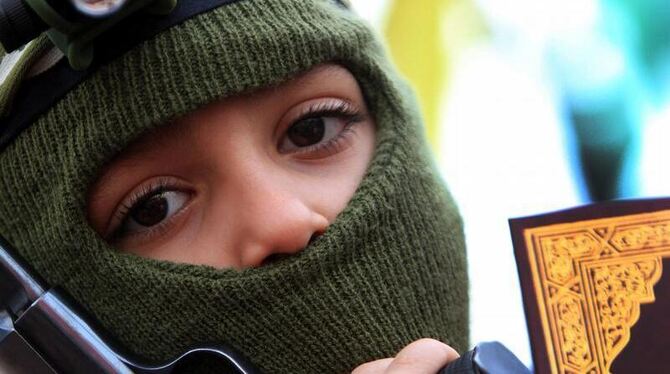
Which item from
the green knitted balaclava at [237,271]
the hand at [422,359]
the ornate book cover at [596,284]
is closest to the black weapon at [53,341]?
the green knitted balaclava at [237,271]

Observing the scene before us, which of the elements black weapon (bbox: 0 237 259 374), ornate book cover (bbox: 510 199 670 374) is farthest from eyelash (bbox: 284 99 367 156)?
ornate book cover (bbox: 510 199 670 374)

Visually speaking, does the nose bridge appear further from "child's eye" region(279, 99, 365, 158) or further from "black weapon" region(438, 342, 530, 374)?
"black weapon" region(438, 342, 530, 374)

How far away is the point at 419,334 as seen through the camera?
88 centimetres

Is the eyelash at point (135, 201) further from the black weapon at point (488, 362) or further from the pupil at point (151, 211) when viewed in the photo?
the black weapon at point (488, 362)

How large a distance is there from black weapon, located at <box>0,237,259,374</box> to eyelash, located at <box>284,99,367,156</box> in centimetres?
24

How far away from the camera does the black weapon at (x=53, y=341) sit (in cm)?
82

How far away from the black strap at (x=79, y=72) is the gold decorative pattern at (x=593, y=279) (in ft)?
1.47

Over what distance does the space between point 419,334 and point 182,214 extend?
0.88 feet

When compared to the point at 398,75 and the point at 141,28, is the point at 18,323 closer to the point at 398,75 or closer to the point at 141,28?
the point at 141,28

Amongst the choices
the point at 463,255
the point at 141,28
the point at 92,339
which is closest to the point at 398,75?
the point at 463,255

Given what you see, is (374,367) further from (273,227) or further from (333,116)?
(333,116)

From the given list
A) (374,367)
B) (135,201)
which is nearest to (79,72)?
(135,201)

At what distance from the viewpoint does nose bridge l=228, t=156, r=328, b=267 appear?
2.73ft

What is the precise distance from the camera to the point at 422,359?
2.46 ft
